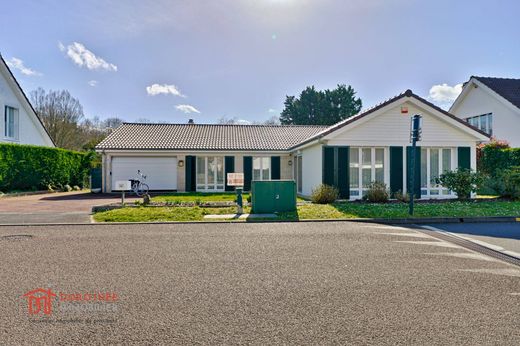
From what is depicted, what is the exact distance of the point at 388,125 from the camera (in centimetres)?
1498

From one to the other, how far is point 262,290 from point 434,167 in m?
13.9

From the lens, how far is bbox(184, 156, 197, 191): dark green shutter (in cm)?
2067

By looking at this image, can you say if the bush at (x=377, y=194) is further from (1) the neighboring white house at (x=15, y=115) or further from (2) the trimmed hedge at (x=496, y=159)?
(1) the neighboring white house at (x=15, y=115)

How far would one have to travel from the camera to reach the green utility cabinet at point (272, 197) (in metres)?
11.5

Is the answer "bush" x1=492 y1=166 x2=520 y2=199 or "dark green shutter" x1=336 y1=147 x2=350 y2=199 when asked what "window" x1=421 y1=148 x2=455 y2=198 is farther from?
"dark green shutter" x1=336 y1=147 x2=350 y2=199

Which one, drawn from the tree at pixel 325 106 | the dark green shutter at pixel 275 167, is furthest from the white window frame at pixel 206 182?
the tree at pixel 325 106

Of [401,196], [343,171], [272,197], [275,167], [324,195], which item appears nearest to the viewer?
[272,197]

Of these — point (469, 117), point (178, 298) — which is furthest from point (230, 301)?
point (469, 117)

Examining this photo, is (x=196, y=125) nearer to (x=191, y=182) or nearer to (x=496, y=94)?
(x=191, y=182)

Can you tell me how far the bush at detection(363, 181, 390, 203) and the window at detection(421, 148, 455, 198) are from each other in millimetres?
2528

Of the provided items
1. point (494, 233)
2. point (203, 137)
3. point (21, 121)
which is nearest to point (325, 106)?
point (203, 137)

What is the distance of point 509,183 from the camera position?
14.5 m

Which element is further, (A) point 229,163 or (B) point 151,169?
(A) point 229,163

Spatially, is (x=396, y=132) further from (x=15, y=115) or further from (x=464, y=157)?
(x=15, y=115)
